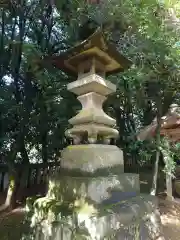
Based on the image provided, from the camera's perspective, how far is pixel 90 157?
2545 mm

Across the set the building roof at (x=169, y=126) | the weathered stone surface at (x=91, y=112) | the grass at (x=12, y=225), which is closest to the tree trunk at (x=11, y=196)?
the grass at (x=12, y=225)

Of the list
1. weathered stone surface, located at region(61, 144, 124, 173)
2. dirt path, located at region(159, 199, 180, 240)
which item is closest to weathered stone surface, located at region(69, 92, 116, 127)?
weathered stone surface, located at region(61, 144, 124, 173)

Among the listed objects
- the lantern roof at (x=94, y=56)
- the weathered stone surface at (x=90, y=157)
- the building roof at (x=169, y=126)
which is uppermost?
the lantern roof at (x=94, y=56)

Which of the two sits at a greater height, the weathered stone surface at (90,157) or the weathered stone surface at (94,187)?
the weathered stone surface at (90,157)

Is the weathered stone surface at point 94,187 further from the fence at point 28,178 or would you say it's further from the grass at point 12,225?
the fence at point 28,178

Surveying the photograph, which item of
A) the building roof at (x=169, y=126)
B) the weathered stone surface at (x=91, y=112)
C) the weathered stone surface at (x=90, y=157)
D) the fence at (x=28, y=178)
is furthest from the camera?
the fence at (x=28, y=178)

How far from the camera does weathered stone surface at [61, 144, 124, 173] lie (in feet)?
8.32

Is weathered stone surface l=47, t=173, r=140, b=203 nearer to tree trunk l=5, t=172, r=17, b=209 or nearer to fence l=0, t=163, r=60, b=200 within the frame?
tree trunk l=5, t=172, r=17, b=209

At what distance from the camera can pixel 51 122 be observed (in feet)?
23.0

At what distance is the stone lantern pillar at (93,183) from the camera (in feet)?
7.36

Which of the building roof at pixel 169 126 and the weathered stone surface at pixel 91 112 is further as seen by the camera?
the building roof at pixel 169 126

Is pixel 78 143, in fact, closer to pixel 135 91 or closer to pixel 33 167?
pixel 135 91

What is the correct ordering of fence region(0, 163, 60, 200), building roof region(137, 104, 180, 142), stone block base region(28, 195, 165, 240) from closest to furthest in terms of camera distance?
stone block base region(28, 195, 165, 240) → building roof region(137, 104, 180, 142) → fence region(0, 163, 60, 200)

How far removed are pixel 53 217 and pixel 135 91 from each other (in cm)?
416
